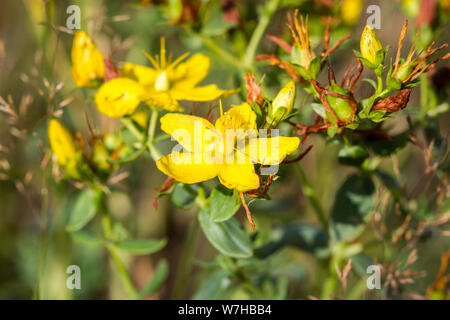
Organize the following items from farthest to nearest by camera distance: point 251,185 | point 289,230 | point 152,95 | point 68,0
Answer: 1. point 68,0
2. point 289,230
3. point 152,95
4. point 251,185

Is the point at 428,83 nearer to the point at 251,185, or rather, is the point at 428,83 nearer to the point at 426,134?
the point at 426,134

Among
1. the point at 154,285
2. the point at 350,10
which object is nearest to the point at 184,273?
the point at 154,285

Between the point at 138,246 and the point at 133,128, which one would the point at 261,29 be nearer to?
the point at 133,128

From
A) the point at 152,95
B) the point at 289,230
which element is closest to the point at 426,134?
the point at 289,230

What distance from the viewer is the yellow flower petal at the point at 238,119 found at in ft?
3.29

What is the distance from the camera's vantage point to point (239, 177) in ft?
3.21

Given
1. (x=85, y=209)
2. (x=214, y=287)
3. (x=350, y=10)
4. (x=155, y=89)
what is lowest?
(x=214, y=287)

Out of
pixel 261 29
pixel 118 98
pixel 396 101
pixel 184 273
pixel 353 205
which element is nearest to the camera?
pixel 396 101

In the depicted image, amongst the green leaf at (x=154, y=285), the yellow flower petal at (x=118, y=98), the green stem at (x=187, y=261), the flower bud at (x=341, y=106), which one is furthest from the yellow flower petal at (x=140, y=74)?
the green leaf at (x=154, y=285)

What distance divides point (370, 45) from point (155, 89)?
23.8 inches

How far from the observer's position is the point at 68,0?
1.90 m

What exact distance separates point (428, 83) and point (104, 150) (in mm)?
1001

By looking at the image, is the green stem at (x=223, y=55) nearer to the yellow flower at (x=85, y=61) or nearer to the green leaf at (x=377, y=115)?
the yellow flower at (x=85, y=61)

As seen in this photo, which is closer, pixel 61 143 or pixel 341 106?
pixel 341 106
